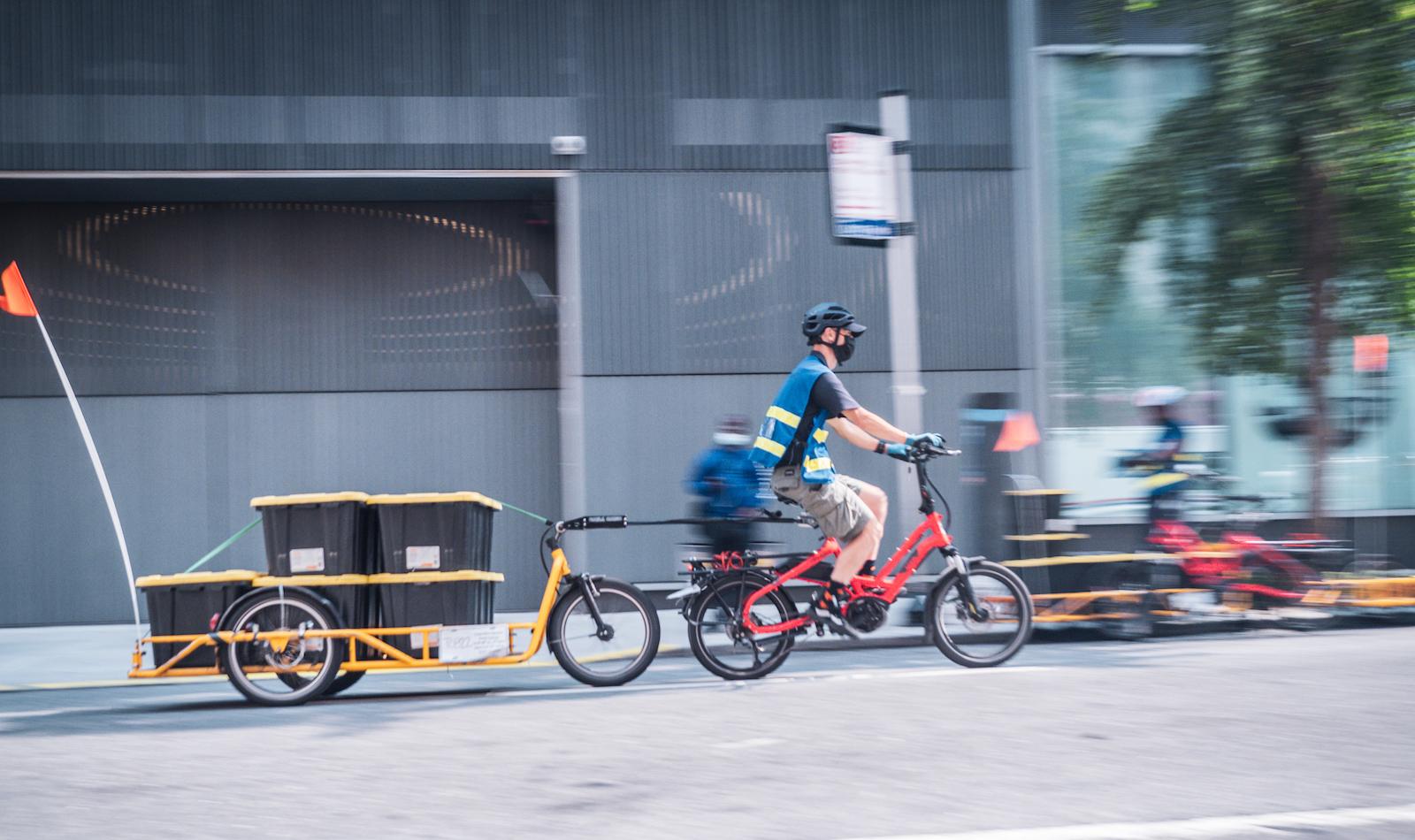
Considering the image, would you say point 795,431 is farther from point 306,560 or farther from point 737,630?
point 306,560

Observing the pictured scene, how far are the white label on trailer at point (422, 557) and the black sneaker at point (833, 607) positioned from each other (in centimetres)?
226

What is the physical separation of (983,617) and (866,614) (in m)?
0.77

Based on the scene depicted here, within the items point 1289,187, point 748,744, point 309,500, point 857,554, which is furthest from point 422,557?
point 1289,187

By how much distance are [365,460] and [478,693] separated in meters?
8.51

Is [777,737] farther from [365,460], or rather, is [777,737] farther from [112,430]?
[112,430]

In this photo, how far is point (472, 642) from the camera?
7.80 meters

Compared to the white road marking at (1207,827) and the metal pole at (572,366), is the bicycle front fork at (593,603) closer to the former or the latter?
the white road marking at (1207,827)

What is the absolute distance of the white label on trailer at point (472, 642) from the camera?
25.4 feet

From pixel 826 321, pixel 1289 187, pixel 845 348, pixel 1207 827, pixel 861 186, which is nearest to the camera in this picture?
pixel 1207 827

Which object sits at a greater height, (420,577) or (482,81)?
(482,81)

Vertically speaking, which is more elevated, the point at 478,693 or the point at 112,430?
the point at 112,430

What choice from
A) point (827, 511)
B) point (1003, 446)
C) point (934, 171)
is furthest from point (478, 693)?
point (934, 171)

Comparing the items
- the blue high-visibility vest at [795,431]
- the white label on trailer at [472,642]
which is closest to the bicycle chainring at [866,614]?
the blue high-visibility vest at [795,431]

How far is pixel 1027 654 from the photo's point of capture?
937cm
